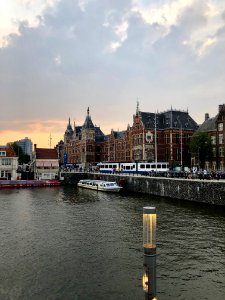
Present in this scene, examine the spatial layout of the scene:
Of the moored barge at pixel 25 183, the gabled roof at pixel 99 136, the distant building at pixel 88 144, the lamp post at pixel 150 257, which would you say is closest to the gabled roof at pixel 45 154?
the moored barge at pixel 25 183

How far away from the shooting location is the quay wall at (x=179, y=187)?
49375 millimetres

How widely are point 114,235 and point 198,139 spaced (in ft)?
219

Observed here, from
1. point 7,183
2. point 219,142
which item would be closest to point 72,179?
point 7,183

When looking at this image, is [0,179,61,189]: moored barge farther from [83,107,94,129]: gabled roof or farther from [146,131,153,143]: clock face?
[83,107,94,129]: gabled roof

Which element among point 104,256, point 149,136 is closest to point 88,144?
point 149,136

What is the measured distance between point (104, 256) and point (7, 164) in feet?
269

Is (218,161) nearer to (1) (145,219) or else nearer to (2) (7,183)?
(2) (7,183)

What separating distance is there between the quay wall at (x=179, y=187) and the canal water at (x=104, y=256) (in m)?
6.80

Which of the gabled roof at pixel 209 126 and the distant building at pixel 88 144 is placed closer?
the gabled roof at pixel 209 126

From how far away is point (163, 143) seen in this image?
375 feet

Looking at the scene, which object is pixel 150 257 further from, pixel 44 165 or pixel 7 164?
pixel 44 165

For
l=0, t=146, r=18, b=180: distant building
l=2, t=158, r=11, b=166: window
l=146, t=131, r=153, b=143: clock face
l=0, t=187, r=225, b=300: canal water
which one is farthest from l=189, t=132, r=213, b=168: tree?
l=2, t=158, r=11, b=166: window

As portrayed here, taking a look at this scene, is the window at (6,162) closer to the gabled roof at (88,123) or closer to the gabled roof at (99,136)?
the gabled roof at (88,123)

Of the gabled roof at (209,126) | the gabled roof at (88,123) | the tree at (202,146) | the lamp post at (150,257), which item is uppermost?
the gabled roof at (88,123)
